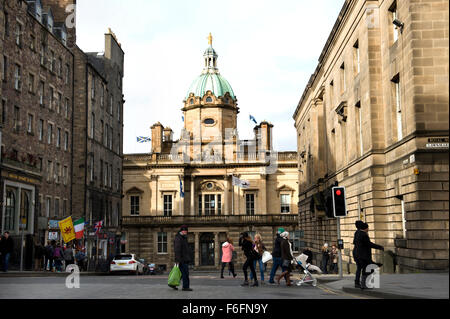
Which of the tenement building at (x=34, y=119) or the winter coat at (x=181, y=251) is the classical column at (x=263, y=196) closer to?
the tenement building at (x=34, y=119)

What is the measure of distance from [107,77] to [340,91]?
1202 inches

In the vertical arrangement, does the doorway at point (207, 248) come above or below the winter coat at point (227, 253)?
below

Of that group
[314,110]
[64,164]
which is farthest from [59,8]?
[314,110]

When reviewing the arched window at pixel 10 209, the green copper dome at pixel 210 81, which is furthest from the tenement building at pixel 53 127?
the green copper dome at pixel 210 81

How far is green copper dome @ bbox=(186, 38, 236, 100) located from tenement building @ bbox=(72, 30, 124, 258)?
68.8 feet

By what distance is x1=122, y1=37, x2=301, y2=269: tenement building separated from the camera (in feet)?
229

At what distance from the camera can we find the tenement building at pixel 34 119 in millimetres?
33906

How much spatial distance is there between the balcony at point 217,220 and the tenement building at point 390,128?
31.7 metres

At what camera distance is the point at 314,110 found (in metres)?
42.9

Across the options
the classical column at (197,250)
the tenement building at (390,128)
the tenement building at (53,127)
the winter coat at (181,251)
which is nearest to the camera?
the winter coat at (181,251)

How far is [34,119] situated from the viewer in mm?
40281

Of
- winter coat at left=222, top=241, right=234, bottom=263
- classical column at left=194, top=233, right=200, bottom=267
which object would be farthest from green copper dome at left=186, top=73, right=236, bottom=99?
winter coat at left=222, top=241, right=234, bottom=263

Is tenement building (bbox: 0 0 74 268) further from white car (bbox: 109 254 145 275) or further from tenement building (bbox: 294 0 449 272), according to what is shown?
tenement building (bbox: 294 0 449 272)
